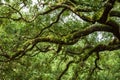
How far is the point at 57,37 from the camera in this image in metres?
12.0

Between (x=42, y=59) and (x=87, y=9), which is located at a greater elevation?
(x=87, y=9)

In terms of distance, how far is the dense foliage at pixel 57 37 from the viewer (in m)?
11.8

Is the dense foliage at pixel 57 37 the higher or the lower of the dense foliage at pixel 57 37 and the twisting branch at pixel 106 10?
the lower

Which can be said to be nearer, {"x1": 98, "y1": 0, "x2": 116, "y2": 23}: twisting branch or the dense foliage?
{"x1": 98, "y1": 0, "x2": 116, "y2": 23}: twisting branch

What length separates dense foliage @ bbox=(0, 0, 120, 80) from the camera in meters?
11.8

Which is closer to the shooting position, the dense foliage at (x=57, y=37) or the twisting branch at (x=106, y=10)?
the twisting branch at (x=106, y=10)

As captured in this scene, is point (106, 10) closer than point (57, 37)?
Yes

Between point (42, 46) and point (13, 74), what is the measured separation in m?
2.22

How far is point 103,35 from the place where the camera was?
54.2 ft

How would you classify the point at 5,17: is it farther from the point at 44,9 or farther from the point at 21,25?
the point at 21,25

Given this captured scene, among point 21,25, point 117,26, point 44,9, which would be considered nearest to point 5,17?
point 44,9

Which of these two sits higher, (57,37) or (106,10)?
(106,10)

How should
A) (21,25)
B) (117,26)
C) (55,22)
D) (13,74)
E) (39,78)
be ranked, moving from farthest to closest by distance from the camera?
(39,78) → (13,74) → (21,25) → (55,22) → (117,26)

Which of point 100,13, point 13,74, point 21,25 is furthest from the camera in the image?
point 13,74
